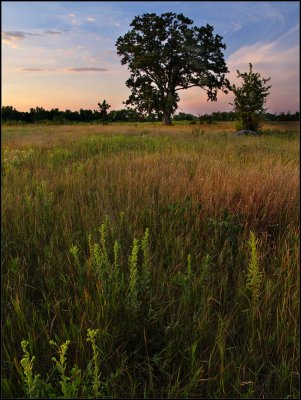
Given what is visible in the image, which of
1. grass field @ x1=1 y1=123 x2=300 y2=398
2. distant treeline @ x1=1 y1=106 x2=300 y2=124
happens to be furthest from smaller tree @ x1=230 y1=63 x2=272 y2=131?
grass field @ x1=1 y1=123 x2=300 y2=398

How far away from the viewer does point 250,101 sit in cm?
2345

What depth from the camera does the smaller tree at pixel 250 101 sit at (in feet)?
75.3

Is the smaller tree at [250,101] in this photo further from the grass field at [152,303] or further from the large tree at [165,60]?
the grass field at [152,303]

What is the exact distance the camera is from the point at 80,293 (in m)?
2.27

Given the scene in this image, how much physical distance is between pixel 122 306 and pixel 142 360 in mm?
301

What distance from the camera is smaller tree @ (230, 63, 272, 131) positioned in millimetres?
22938

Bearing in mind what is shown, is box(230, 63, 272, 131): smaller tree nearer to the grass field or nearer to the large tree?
the large tree

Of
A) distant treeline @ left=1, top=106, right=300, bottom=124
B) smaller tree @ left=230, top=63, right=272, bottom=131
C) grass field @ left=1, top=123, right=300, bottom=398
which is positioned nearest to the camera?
grass field @ left=1, top=123, right=300, bottom=398

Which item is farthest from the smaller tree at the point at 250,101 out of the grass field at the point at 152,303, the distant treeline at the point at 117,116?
the grass field at the point at 152,303

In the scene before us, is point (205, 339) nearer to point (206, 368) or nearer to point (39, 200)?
point (206, 368)

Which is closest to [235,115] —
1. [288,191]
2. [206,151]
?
[206,151]

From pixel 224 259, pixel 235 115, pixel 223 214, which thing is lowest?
pixel 224 259

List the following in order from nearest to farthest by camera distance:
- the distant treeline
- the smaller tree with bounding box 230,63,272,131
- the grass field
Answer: the grass field < the distant treeline < the smaller tree with bounding box 230,63,272,131

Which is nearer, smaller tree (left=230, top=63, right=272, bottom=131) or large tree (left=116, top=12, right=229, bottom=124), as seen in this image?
large tree (left=116, top=12, right=229, bottom=124)
